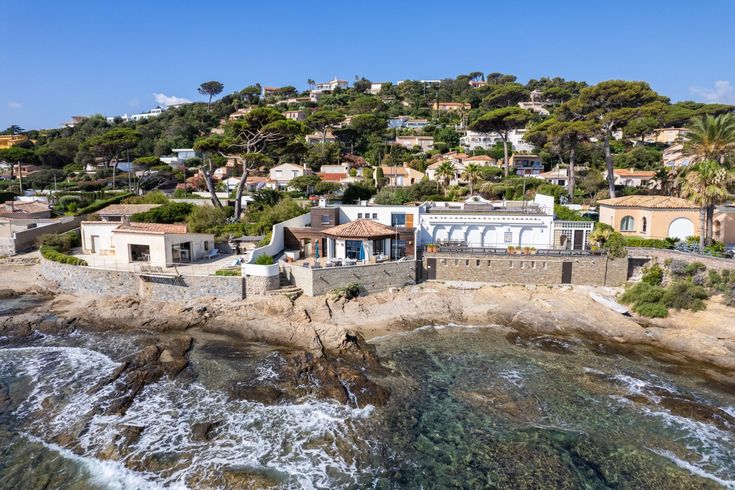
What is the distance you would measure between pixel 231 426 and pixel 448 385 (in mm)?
8889

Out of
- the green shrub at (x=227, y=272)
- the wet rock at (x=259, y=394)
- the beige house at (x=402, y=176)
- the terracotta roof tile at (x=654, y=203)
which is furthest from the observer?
the beige house at (x=402, y=176)

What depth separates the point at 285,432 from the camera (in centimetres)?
1563

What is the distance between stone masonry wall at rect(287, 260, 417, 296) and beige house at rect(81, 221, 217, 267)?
8708 millimetres

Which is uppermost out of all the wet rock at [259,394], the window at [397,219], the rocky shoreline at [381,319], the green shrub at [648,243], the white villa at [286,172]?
the white villa at [286,172]

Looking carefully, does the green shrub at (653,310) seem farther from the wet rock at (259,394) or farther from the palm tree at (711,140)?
the wet rock at (259,394)

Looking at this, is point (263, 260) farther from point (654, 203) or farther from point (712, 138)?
point (712, 138)

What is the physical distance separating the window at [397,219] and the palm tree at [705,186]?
1888 cm

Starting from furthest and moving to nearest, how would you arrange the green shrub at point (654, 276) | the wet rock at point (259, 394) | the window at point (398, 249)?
the window at point (398, 249), the green shrub at point (654, 276), the wet rock at point (259, 394)

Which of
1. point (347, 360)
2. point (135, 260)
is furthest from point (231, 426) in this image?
point (135, 260)

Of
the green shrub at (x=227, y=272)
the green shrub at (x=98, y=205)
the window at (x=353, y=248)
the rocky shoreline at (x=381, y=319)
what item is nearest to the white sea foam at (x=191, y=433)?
the rocky shoreline at (x=381, y=319)

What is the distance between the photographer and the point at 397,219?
114 ft

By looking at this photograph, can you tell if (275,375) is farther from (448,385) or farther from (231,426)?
(448,385)

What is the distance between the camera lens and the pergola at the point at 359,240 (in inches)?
1195

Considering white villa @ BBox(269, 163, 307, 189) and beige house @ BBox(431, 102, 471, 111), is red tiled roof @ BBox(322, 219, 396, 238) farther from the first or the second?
beige house @ BBox(431, 102, 471, 111)
